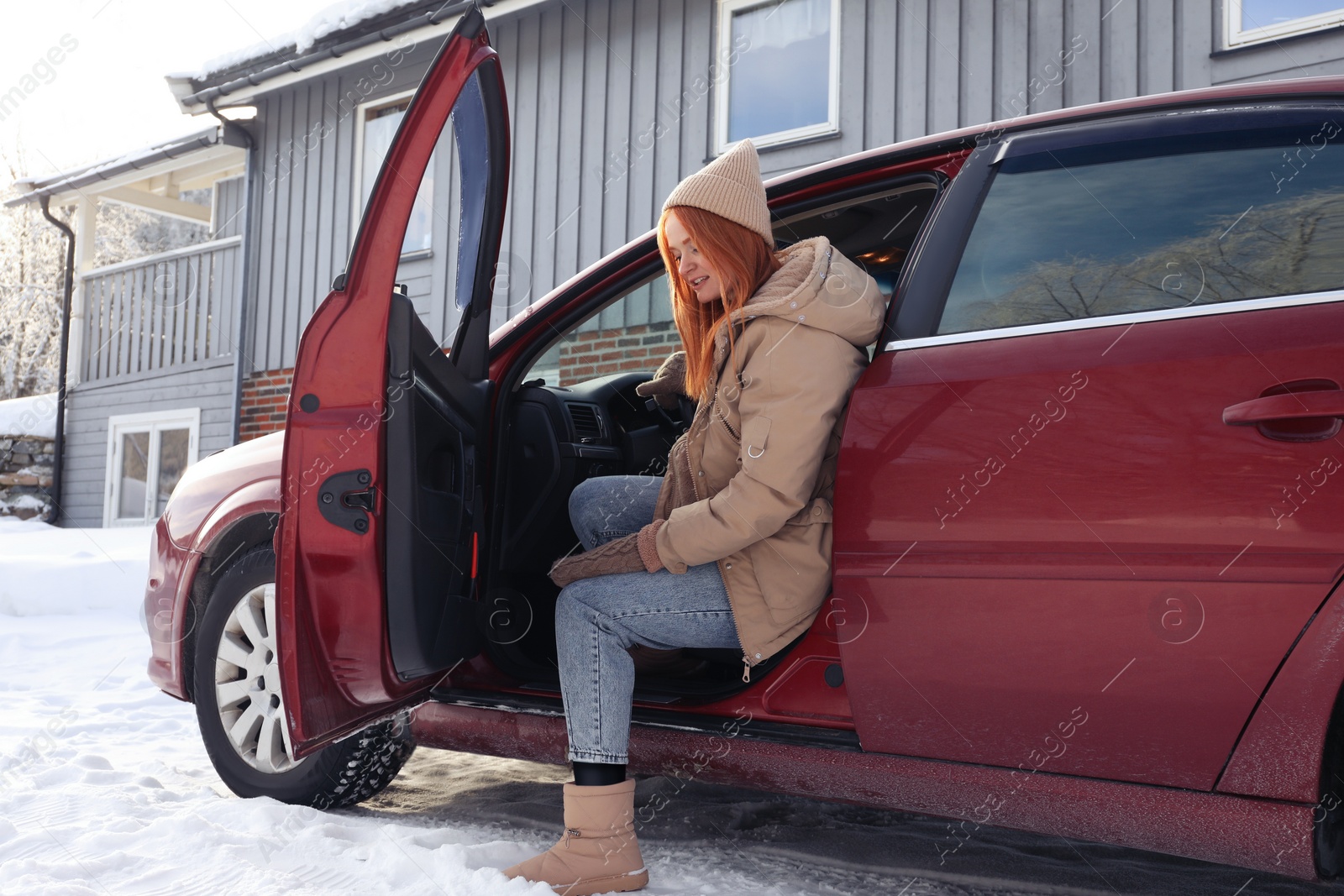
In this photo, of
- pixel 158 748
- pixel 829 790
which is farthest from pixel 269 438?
pixel 829 790

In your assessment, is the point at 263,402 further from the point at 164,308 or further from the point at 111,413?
the point at 111,413

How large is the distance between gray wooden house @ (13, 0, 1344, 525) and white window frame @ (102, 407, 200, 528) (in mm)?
29

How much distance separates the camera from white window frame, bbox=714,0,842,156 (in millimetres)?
6934

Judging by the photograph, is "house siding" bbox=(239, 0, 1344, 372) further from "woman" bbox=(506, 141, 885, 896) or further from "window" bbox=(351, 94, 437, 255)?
"woman" bbox=(506, 141, 885, 896)

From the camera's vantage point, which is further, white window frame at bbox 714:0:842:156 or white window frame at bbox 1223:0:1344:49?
white window frame at bbox 714:0:842:156

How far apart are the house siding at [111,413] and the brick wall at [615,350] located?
26.3ft

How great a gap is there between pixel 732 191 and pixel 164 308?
10.6 metres

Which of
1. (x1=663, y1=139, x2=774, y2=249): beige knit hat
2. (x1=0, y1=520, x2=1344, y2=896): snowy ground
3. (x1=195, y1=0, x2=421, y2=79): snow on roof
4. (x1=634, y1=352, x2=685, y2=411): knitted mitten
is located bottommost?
(x1=0, y1=520, x2=1344, y2=896): snowy ground

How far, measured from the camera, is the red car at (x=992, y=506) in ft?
5.29

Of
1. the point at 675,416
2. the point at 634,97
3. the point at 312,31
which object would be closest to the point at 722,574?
the point at 675,416

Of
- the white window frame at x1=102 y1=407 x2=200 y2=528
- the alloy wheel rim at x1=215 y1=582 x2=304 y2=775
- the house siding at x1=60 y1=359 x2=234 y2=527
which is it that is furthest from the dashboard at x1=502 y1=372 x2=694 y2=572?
the white window frame at x1=102 y1=407 x2=200 y2=528

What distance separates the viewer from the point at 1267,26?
17.9ft

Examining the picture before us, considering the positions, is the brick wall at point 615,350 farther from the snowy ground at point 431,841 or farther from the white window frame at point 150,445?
the white window frame at point 150,445

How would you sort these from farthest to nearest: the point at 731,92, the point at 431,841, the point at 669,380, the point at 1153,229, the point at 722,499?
the point at 731,92 → the point at 669,380 → the point at 431,841 → the point at 722,499 → the point at 1153,229
